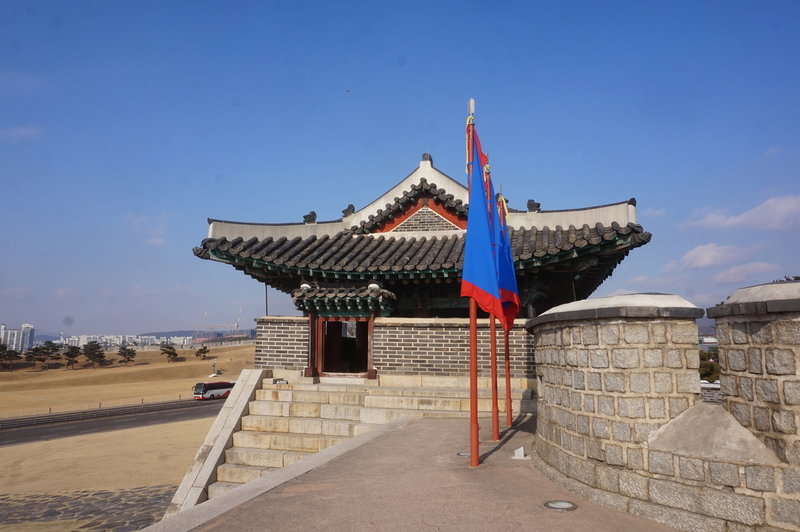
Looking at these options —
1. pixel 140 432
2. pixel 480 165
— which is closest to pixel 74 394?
pixel 140 432

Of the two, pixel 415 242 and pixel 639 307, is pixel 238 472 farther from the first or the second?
pixel 639 307

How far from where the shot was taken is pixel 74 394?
47.4 metres

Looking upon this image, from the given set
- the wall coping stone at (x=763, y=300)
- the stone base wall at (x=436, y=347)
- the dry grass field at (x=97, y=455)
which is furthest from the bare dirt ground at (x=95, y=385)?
the wall coping stone at (x=763, y=300)

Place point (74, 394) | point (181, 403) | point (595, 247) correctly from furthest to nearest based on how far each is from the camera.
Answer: point (74, 394) < point (181, 403) < point (595, 247)

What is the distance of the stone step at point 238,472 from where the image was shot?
30.9 feet

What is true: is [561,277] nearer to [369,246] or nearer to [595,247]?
[595,247]

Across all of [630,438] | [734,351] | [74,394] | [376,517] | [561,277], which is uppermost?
[561,277]

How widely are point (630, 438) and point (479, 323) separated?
720cm

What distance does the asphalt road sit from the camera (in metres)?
26.6

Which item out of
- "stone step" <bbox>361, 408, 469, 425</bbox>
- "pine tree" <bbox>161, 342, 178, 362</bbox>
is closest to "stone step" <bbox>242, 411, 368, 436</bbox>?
"stone step" <bbox>361, 408, 469, 425</bbox>

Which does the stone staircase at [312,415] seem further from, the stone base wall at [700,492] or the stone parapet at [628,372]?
the stone base wall at [700,492]

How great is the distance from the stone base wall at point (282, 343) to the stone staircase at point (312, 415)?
3.96 feet

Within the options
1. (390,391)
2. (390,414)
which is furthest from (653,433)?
(390,391)

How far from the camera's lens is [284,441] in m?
9.96
